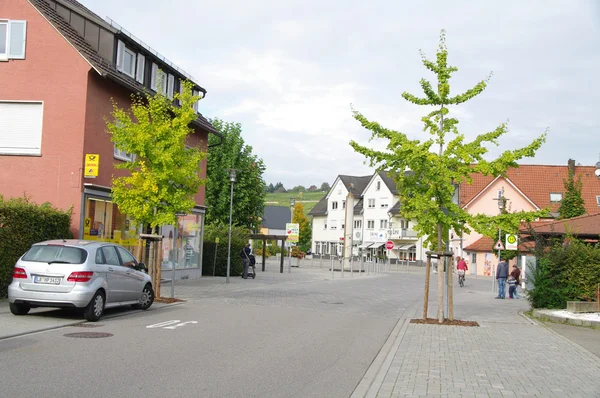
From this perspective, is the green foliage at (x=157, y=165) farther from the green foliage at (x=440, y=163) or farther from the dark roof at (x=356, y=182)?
the dark roof at (x=356, y=182)

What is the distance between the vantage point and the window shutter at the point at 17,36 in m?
20.3

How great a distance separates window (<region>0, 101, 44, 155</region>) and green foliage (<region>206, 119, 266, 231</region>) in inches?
1089

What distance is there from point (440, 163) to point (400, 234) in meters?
72.8

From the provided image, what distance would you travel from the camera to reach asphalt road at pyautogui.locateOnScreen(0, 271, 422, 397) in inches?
299

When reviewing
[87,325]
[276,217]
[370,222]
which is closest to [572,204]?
[87,325]

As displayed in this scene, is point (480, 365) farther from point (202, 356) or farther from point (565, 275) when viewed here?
point (565, 275)

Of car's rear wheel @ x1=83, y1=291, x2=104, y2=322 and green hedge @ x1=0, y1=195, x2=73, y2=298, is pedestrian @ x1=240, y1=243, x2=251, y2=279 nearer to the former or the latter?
green hedge @ x1=0, y1=195, x2=73, y2=298

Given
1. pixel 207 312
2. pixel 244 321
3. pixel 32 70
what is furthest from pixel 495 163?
pixel 32 70

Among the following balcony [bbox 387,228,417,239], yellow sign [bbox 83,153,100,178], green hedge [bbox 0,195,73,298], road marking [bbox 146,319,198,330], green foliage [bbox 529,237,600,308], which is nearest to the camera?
road marking [bbox 146,319,198,330]

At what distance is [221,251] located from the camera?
34.5 metres

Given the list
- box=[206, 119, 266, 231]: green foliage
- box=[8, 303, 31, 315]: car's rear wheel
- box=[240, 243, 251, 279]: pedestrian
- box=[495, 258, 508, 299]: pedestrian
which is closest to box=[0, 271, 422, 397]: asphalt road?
box=[8, 303, 31, 315]: car's rear wheel

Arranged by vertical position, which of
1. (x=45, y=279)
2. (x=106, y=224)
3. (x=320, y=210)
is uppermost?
(x=320, y=210)

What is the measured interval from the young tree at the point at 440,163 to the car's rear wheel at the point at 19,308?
8119 mm

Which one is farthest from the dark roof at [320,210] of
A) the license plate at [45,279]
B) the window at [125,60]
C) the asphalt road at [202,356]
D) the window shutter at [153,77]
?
the license plate at [45,279]
